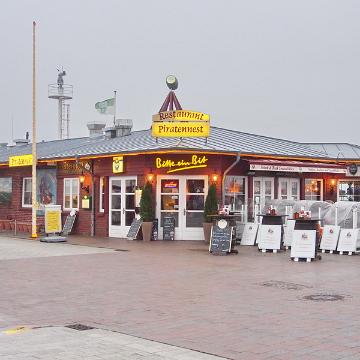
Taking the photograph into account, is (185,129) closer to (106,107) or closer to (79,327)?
(79,327)

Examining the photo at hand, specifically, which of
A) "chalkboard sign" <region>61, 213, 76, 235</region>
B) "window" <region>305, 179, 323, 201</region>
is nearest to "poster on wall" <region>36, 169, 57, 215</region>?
"chalkboard sign" <region>61, 213, 76, 235</region>

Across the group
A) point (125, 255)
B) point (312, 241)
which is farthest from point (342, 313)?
point (125, 255)

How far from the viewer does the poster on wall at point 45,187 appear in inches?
1062

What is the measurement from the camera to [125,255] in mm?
17141

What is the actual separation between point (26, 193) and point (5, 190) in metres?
1.71

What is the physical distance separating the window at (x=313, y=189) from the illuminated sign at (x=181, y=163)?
579 cm

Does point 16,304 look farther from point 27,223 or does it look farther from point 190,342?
point 27,223

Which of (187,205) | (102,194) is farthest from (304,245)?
(102,194)

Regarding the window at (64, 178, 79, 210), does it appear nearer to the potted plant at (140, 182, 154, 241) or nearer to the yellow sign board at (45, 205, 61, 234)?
the yellow sign board at (45, 205, 61, 234)

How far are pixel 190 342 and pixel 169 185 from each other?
593 inches

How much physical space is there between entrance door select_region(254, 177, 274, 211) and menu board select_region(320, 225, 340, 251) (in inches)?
193

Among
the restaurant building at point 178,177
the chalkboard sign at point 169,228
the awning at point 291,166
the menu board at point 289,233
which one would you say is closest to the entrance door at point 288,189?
the restaurant building at point 178,177

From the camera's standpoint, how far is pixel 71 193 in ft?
85.7

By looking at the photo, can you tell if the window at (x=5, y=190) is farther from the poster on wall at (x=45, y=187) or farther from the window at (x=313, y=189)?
the window at (x=313, y=189)
